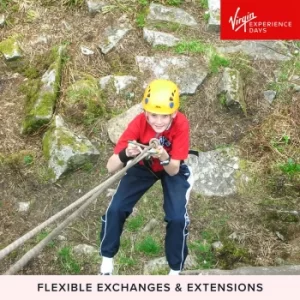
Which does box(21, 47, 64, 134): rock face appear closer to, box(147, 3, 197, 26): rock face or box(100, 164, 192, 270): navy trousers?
box(147, 3, 197, 26): rock face

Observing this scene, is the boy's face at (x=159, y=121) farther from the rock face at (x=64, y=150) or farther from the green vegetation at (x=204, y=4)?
the green vegetation at (x=204, y=4)

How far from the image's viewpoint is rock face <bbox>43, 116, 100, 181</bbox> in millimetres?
6160

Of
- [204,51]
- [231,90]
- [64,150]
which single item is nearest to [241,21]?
[204,51]

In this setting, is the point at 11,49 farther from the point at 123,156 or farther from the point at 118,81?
the point at 123,156

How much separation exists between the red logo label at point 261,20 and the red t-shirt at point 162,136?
370 centimetres

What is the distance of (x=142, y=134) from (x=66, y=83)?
283cm

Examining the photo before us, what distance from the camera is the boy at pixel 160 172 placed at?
439cm

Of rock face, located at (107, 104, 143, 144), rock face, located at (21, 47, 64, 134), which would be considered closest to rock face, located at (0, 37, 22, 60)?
rock face, located at (21, 47, 64, 134)

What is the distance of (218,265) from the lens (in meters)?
5.30

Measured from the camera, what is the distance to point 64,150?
20.3ft

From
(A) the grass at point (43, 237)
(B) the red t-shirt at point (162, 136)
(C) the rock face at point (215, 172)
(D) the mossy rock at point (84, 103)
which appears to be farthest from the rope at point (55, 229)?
(D) the mossy rock at point (84, 103)

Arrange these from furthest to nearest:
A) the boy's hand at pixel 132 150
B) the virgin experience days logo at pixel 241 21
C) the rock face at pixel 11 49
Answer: the virgin experience days logo at pixel 241 21 → the rock face at pixel 11 49 → the boy's hand at pixel 132 150

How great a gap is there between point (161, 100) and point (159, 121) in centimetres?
20

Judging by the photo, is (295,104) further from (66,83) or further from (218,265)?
(66,83)
